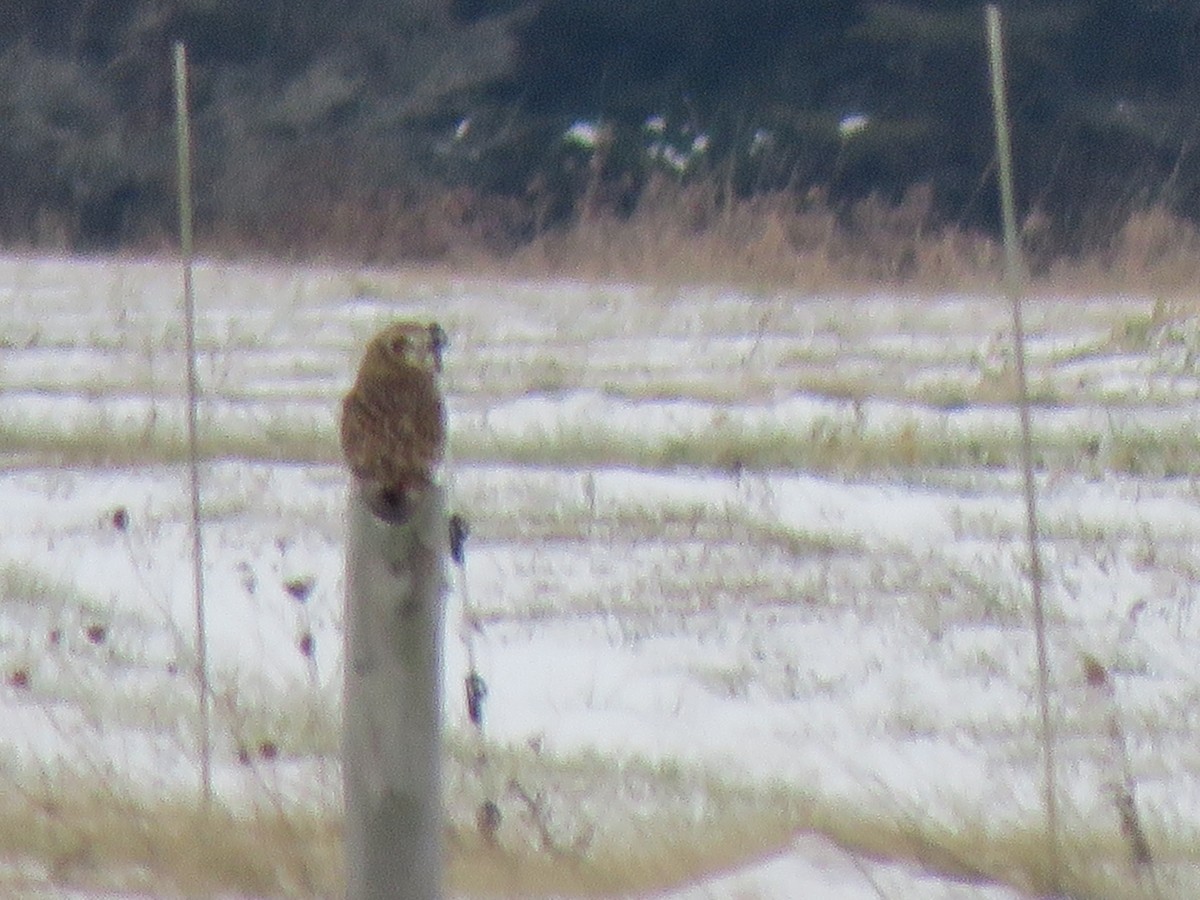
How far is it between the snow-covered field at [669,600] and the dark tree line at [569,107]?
904cm

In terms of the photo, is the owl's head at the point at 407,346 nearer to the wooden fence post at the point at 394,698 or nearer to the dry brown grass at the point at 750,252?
the wooden fence post at the point at 394,698

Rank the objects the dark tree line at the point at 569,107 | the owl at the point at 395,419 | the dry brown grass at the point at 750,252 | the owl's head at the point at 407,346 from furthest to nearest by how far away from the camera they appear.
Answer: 1. the dark tree line at the point at 569,107
2. the dry brown grass at the point at 750,252
3. the owl's head at the point at 407,346
4. the owl at the point at 395,419

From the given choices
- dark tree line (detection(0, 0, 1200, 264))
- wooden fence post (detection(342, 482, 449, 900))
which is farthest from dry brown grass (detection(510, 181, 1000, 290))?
wooden fence post (detection(342, 482, 449, 900))

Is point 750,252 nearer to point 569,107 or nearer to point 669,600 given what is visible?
point 669,600

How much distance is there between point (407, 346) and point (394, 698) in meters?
0.40

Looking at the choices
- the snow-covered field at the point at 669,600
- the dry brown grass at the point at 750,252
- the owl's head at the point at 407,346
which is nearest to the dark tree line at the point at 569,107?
the dry brown grass at the point at 750,252

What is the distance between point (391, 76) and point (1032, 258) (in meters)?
7.03

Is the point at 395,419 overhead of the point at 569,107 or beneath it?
beneath

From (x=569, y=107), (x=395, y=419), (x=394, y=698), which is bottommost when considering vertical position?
(x=394, y=698)

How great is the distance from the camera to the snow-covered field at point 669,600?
12.1 feet

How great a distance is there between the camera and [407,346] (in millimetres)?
2670

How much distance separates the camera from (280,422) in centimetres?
857

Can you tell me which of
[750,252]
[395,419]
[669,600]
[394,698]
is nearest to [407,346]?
[395,419]

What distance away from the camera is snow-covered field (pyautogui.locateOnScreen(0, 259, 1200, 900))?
3.68 metres
